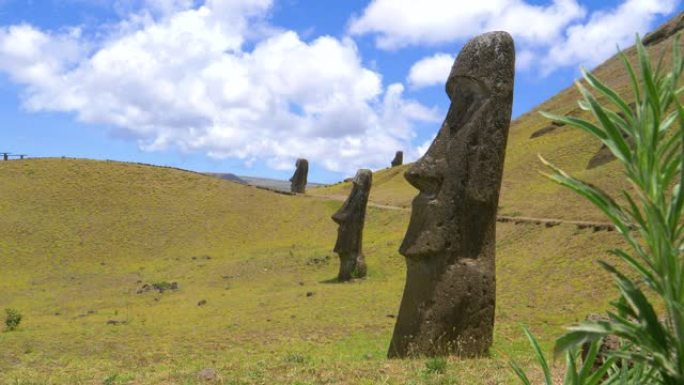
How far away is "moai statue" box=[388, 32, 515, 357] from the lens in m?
10.8

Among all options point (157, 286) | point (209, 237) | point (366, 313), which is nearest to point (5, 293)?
point (157, 286)

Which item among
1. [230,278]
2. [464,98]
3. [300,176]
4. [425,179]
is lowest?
[230,278]

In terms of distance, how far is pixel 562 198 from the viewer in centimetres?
3028

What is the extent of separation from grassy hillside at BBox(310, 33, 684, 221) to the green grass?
0.19 m

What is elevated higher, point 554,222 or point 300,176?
point 300,176

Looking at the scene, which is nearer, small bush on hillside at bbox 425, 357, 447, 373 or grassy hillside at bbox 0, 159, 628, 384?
small bush on hillside at bbox 425, 357, 447, 373

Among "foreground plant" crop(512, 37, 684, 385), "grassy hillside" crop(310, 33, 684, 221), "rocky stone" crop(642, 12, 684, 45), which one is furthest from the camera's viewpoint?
"rocky stone" crop(642, 12, 684, 45)

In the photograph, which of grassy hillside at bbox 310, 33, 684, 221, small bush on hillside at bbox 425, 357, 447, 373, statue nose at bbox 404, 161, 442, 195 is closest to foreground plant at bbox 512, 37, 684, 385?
small bush on hillside at bbox 425, 357, 447, 373

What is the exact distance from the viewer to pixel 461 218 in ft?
36.1

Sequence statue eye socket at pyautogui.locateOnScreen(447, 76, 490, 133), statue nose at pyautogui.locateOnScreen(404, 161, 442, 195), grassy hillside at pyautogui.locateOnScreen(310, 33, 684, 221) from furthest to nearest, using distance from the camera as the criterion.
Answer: grassy hillside at pyautogui.locateOnScreen(310, 33, 684, 221) < statue eye socket at pyautogui.locateOnScreen(447, 76, 490, 133) < statue nose at pyautogui.locateOnScreen(404, 161, 442, 195)

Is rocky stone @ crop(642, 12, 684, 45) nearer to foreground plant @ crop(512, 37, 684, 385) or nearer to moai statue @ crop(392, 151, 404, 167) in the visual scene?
moai statue @ crop(392, 151, 404, 167)

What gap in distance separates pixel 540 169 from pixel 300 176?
19.9 m

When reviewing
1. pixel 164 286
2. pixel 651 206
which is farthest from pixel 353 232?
pixel 651 206

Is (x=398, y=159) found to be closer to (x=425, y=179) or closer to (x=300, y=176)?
(x=300, y=176)
